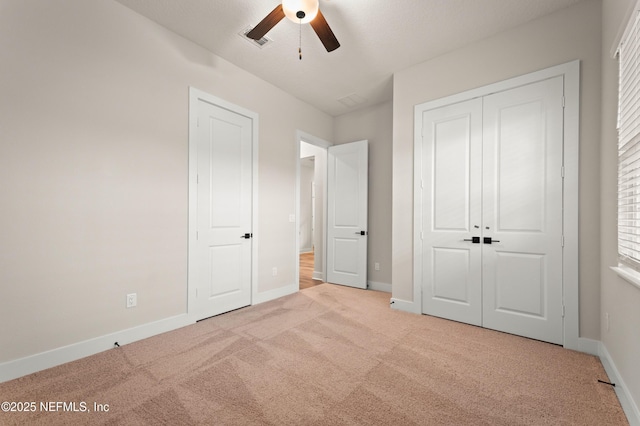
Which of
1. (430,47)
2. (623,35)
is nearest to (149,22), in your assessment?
(430,47)

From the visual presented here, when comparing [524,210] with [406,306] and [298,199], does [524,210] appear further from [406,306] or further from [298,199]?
[298,199]

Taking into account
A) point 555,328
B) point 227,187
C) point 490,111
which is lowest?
point 555,328

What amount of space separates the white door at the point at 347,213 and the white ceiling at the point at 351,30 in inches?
52.1

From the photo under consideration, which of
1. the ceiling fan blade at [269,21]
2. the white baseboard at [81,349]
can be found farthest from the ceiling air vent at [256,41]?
the white baseboard at [81,349]

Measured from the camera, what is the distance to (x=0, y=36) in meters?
1.92

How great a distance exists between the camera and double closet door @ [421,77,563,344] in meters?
2.55

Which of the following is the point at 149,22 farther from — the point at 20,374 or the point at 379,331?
the point at 379,331

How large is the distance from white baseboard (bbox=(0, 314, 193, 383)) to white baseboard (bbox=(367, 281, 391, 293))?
2.82 meters

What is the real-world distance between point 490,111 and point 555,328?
86.5 inches

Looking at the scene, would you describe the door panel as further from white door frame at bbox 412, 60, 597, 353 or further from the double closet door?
white door frame at bbox 412, 60, 597, 353

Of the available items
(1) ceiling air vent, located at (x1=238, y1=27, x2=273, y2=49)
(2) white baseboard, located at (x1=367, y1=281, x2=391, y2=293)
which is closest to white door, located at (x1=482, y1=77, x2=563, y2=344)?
(2) white baseboard, located at (x1=367, y1=281, x2=391, y2=293)

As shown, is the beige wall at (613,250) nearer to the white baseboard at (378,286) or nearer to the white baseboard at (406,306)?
the white baseboard at (406,306)

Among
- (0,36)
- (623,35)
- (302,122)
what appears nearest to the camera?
Answer: (623,35)

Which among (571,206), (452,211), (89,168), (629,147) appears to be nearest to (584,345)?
(571,206)
